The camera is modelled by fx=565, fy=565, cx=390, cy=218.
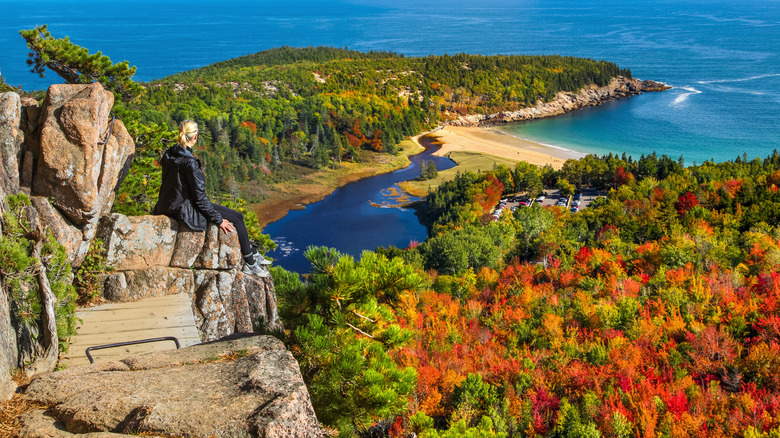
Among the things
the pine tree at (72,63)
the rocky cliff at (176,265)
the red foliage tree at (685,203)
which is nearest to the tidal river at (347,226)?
the red foliage tree at (685,203)

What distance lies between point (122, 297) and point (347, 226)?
57.7 meters

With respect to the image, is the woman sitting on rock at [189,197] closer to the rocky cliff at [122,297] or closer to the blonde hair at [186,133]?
the blonde hair at [186,133]

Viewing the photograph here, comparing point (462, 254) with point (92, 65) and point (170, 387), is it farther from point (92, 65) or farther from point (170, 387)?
point (170, 387)

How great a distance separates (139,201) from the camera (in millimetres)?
19188

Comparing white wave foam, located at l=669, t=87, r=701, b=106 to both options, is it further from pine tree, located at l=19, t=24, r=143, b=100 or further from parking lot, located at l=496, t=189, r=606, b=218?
pine tree, located at l=19, t=24, r=143, b=100

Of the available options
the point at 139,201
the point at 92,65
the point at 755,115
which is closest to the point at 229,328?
the point at 139,201

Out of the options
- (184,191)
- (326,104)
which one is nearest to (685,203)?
(184,191)

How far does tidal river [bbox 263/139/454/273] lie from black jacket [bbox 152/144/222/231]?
4522 cm

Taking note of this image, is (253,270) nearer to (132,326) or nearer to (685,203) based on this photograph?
(132,326)

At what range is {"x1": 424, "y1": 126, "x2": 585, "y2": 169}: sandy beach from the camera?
299ft

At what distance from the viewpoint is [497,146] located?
335 feet

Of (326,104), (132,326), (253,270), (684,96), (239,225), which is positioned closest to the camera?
(132,326)

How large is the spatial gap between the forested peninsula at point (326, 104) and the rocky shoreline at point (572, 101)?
0.72 metres

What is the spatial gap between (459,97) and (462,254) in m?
99.0
